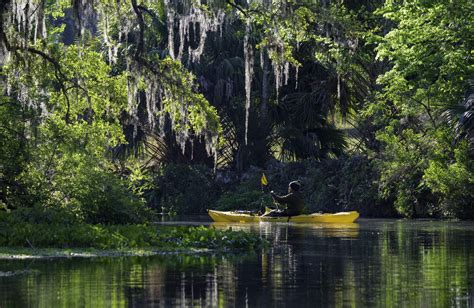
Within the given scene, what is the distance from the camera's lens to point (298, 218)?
42.3m

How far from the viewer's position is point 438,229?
1406 inches

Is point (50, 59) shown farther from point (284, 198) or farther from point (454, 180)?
point (454, 180)

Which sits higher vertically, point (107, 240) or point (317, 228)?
point (317, 228)

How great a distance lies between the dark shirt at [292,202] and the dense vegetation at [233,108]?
326 cm

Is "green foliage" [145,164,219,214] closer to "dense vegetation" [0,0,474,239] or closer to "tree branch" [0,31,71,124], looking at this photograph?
"dense vegetation" [0,0,474,239]

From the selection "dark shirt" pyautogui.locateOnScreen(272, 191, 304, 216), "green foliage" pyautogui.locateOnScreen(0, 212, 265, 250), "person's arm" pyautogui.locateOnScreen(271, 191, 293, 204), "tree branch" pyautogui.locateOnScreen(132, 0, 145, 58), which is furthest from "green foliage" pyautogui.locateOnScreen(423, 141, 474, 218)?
"green foliage" pyautogui.locateOnScreen(0, 212, 265, 250)

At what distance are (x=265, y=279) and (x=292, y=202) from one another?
24583mm

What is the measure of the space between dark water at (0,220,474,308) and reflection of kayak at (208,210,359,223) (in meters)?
13.6

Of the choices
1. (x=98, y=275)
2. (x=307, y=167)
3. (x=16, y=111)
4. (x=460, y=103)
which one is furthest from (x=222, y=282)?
(x=307, y=167)

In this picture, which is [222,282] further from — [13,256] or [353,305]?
[13,256]

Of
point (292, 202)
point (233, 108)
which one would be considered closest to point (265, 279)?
point (292, 202)

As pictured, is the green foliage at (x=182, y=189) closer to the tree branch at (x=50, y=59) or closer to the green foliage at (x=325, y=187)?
the green foliage at (x=325, y=187)

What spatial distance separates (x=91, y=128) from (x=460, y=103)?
49.3 ft

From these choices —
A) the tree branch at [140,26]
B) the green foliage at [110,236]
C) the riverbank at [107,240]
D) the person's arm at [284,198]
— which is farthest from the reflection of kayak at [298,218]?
the riverbank at [107,240]
